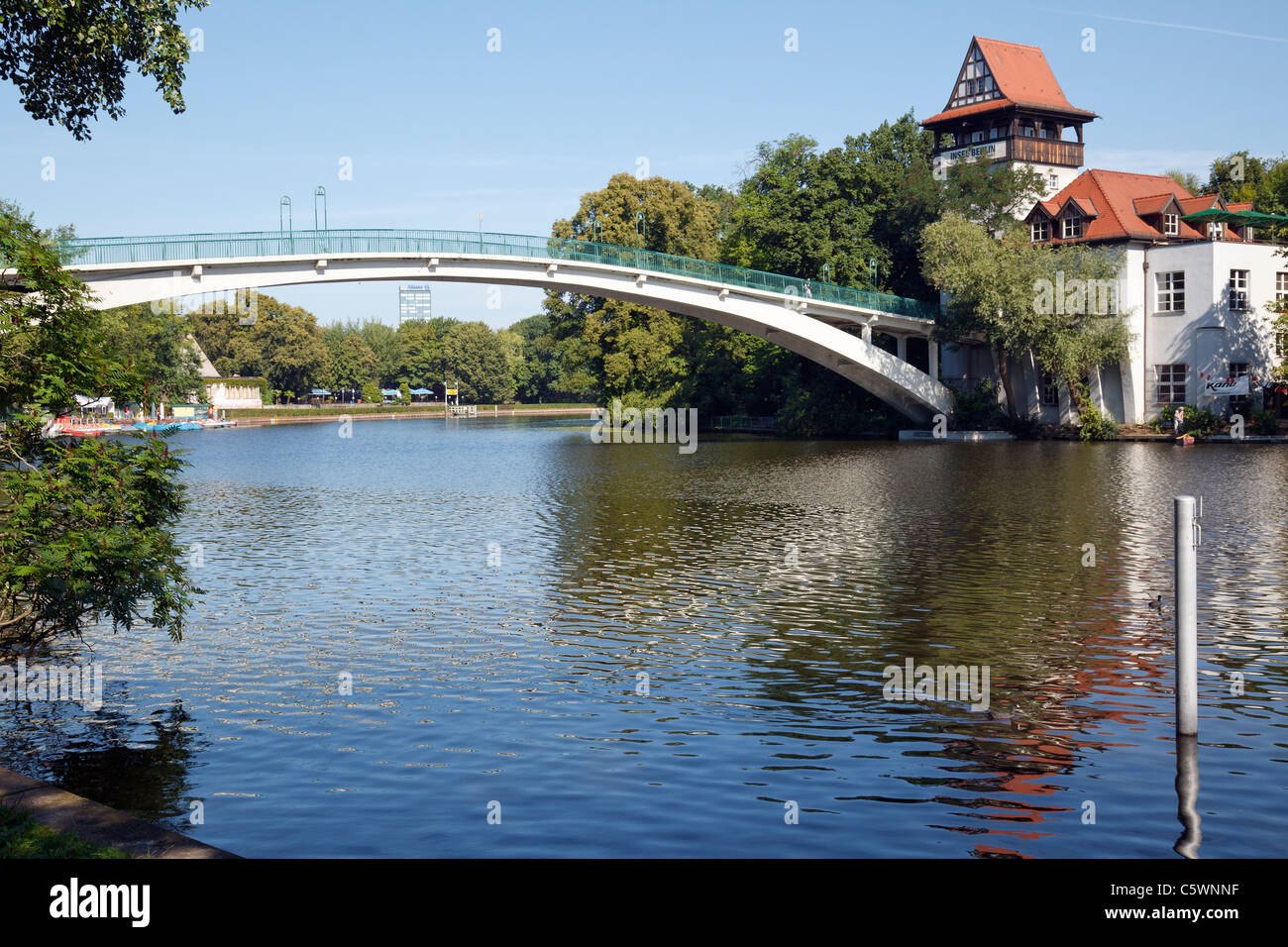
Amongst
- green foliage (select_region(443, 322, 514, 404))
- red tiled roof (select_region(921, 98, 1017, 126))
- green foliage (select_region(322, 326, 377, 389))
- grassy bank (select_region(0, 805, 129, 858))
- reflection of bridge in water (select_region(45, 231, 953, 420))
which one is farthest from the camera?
green foliage (select_region(443, 322, 514, 404))

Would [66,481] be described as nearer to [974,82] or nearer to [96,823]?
[96,823]

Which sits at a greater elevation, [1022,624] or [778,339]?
[778,339]

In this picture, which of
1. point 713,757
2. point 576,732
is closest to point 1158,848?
point 713,757

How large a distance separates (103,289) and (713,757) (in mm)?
40856

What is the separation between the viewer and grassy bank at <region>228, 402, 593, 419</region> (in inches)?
4616

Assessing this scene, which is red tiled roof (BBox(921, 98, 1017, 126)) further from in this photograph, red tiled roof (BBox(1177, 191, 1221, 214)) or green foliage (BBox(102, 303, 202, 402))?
green foliage (BBox(102, 303, 202, 402))

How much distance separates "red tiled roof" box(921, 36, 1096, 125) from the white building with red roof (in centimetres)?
702

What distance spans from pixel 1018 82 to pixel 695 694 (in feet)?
222

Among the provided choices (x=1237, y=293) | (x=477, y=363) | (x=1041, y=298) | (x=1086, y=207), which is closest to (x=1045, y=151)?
(x=1086, y=207)

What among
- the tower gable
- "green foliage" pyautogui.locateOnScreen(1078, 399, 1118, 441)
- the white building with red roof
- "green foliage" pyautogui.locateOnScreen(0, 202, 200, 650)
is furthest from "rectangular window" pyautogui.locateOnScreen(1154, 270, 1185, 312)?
"green foliage" pyautogui.locateOnScreen(0, 202, 200, 650)

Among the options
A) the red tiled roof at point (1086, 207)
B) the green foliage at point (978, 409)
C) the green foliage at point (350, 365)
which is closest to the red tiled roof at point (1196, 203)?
the red tiled roof at point (1086, 207)

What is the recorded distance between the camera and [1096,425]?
53.6m

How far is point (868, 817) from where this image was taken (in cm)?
780
